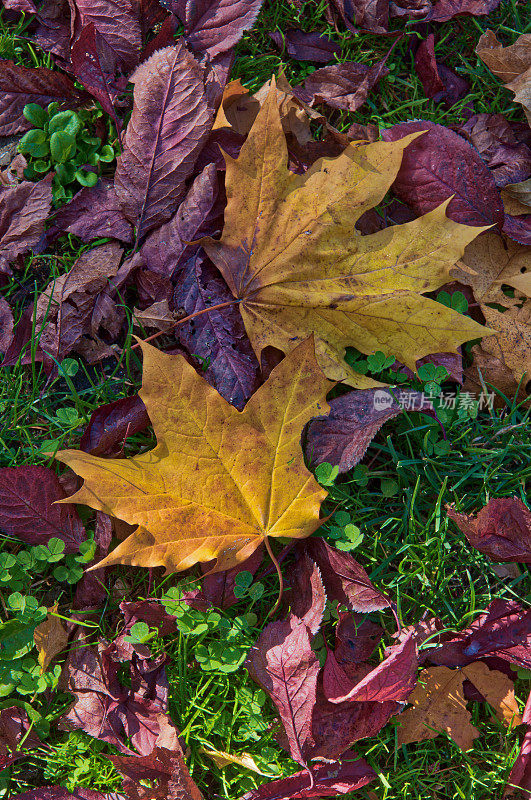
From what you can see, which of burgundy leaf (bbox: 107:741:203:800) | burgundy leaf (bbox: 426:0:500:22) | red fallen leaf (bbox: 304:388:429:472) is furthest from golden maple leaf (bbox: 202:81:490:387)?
burgundy leaf (bbox: 107:741:203:800)

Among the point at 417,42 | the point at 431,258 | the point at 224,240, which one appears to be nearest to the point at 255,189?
the point at 224,240

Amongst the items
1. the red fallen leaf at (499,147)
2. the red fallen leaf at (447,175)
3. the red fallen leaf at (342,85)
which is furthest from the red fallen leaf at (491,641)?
the red fallen leaf at (342,85)

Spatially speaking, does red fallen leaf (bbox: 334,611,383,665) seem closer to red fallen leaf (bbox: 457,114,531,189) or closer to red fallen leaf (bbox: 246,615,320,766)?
red fallen leaf (bbox: 246,615,320,766)

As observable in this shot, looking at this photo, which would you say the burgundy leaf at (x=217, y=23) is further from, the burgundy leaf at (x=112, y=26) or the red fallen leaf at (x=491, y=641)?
the red fallen leaf at (x=491, y=641)

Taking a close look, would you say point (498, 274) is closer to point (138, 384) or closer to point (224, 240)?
point (224, 240)

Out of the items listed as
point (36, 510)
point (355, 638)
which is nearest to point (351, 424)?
point (355, 638)
